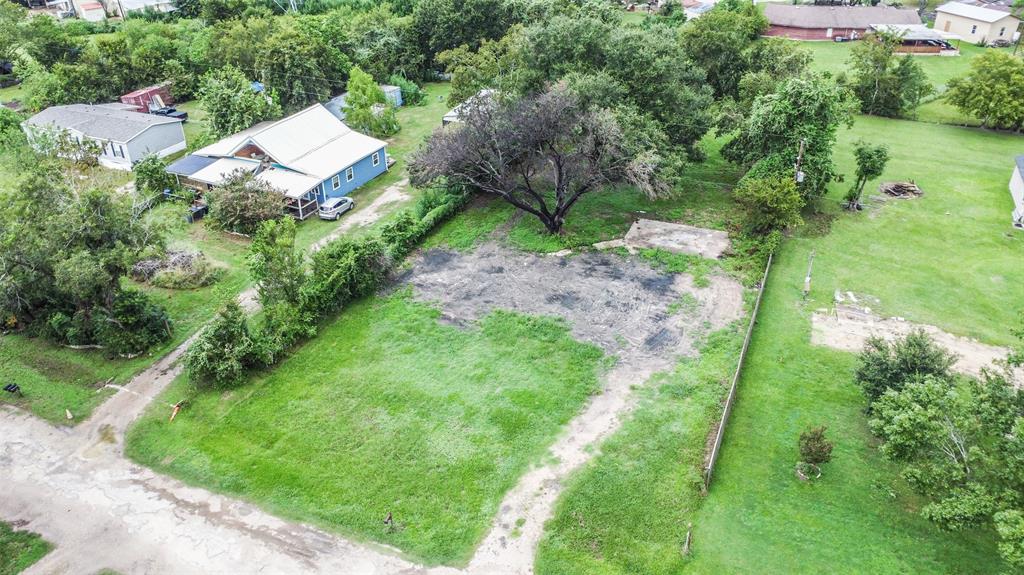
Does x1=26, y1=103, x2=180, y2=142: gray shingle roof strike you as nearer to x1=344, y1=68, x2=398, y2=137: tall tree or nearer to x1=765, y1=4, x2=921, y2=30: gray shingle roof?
x1=344, y1=68, x2=398, y2=137: tall tree

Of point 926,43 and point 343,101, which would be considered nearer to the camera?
point 343,101

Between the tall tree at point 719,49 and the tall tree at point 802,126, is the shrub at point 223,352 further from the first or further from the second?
the tall tree at point 719,49

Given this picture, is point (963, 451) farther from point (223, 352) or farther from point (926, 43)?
point (926, 43)

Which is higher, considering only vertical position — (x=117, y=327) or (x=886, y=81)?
(x=886, y=81)

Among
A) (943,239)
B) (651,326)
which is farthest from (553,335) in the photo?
(943,239)

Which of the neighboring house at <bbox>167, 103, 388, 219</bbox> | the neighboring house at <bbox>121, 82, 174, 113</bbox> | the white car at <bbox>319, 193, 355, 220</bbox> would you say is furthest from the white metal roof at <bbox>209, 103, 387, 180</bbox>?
the neighboring house at <bbox>121, 82, 174, 113</bbox>

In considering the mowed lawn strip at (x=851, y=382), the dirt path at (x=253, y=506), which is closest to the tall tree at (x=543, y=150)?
the dirt path at (x=253, y=506)

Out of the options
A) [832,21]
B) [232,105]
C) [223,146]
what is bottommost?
[223,146]

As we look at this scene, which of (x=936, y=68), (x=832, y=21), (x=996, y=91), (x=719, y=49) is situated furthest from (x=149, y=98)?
(x=936, y=68)
